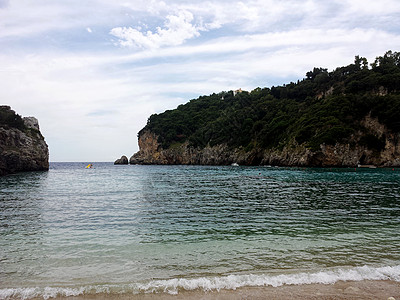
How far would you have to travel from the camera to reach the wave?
5.83 meters

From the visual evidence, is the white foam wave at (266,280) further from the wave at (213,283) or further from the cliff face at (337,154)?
the cliff face at (337,154)

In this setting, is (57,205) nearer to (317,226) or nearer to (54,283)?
(54,283)

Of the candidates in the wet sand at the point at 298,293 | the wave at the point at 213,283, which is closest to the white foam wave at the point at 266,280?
the wave at the point at 213,283

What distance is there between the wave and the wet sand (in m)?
0.16

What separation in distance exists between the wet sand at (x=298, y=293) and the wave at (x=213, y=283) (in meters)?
0.16

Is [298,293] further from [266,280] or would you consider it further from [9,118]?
[9,118]

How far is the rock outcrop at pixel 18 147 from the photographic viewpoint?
5928 cm

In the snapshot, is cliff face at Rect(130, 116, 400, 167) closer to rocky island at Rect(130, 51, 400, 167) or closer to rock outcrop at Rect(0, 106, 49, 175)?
rocky island at Rect(130, 51, 400, 167)

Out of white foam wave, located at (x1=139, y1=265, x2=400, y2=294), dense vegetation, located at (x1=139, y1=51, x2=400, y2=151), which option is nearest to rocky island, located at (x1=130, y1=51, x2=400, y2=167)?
dense vegetation, located at (x1=139, y1=51, x2=400, y2=151)

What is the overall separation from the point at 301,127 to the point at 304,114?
1009 centimetres

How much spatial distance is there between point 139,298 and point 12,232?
8962 mm

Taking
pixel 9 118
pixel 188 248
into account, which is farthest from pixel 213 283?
pixel 9 118

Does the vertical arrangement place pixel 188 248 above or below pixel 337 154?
below

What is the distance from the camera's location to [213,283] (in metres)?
6.17
